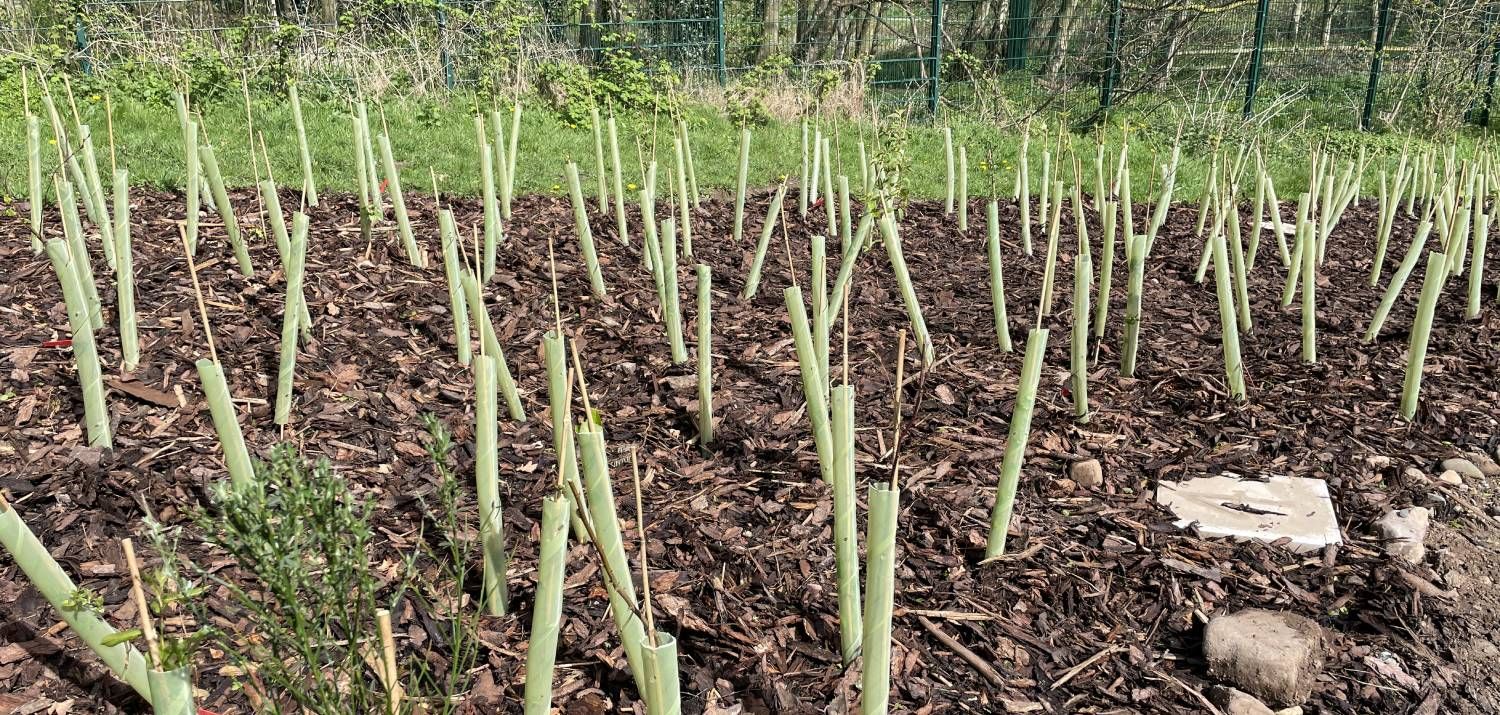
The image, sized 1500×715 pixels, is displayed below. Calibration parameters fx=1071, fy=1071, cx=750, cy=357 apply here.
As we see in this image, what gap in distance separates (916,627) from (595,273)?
2109 mm

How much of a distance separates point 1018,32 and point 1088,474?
39.2ft

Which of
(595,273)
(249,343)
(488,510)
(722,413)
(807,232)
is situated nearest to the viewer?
(488,510)

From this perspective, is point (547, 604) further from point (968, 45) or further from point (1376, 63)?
point (968, 45)

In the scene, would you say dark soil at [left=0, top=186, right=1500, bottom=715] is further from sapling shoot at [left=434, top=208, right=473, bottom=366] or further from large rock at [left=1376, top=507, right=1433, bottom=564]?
sapling shoot at [left=434, top=208, right=473, bottom=366]

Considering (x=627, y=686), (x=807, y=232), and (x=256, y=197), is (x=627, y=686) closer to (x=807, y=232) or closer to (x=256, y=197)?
(x=807, y=232)

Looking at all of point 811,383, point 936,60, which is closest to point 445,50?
point 936,60

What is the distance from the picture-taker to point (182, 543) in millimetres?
2150

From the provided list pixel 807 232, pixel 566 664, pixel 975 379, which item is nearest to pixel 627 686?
pixel 566 664

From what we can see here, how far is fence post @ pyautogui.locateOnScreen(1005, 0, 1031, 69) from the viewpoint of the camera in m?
13.1

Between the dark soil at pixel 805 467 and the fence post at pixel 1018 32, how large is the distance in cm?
951

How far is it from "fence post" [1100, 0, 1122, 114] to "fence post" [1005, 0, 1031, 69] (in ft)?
4.47

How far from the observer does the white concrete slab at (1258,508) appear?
101 inches

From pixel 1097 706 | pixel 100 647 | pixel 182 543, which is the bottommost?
pixel 1097 706

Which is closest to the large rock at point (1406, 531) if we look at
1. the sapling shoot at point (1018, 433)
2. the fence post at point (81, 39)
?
the sapling shoot at point (1018, 433)
